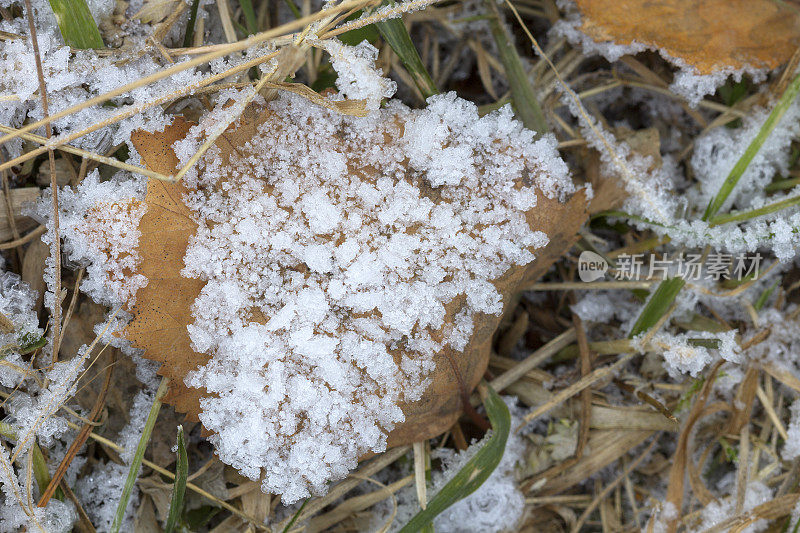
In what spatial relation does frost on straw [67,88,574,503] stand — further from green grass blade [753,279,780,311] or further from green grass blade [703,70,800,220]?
green grass blade [753,279,780,311]

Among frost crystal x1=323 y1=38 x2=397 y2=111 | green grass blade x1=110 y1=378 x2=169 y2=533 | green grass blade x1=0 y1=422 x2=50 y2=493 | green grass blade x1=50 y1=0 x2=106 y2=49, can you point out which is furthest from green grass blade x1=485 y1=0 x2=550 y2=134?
green grass blade x1=0 y1=422 x2=50 y2=493

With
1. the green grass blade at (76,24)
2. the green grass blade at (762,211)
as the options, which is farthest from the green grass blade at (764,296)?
the green grass blade at (76,24)

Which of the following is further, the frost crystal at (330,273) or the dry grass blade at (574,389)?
the dry grass blade at (574,389)

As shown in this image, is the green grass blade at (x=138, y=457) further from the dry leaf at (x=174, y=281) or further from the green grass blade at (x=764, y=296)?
the green grass blade at (x=764, y=296)

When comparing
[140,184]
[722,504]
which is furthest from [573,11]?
[722,504]

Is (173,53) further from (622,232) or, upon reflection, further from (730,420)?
(730,420)
